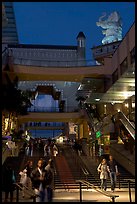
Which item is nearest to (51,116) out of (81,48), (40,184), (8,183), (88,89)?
(88,89)

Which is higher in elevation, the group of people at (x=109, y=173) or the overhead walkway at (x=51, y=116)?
the overhead walkway at (x=51, y=116)

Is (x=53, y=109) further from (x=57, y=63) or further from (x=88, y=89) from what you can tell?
(x=57, y=63)

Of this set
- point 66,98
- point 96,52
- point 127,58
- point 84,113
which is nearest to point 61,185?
point 127,58

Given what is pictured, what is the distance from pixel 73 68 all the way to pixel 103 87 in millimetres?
3716

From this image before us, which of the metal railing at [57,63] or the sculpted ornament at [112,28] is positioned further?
the sculpted ornament at [112,28]

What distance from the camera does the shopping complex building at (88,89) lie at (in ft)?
72.9

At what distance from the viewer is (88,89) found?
37.4 meters

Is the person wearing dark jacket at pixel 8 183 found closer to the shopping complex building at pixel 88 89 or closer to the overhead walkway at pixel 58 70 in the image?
the shopping complex building at pixel 88 89

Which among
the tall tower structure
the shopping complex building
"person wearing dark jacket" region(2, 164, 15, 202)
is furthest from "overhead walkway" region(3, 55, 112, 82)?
"person wearing dark jacket" region(2, 164, 15, 202)

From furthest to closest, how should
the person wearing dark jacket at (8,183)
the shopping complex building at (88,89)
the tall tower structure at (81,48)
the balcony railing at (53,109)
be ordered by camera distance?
the tall tower structure at (81,48), the balcony railing at (53,109), the shopping complex building at (88,89), the person wearing dark jacket at (8,183)

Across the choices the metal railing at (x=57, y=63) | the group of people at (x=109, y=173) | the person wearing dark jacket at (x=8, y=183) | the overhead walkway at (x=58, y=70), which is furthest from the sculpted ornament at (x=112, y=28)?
the person wearing dark jacket at (x=8, y=183)

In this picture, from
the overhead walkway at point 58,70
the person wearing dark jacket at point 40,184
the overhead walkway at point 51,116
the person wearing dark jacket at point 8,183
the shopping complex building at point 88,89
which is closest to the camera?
the person wearing dark jacket at point 40,184

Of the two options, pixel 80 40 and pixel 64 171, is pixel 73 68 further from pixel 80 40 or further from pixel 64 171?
pixel 80 40

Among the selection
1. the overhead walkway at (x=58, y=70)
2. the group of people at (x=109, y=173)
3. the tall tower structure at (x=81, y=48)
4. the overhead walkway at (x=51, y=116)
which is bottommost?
the group of people at (x=109, y=173)
